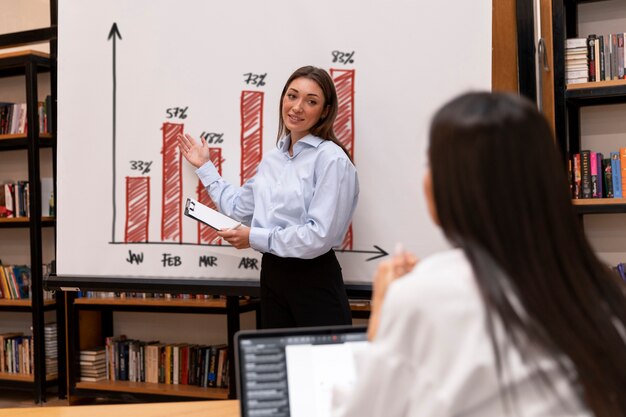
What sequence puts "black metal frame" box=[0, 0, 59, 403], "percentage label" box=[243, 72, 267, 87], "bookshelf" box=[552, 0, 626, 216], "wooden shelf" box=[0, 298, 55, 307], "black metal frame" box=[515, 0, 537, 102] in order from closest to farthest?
"black metal frame" box=[515, 0, 537, 102] → "percentage label" box=[243, 72, 267, 87] → "bookshelf" box=[552, 0, 626, 216] → "black metal frame" box=[0, 0, 59, 403] → "wooden shelf" box=[0, 298, 55, 307]

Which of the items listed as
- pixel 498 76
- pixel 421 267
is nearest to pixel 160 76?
pixel 498 76

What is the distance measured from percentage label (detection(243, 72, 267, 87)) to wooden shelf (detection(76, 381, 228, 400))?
227 centimetres

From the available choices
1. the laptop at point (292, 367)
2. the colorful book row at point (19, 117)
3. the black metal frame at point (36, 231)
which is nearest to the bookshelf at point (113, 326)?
the black metal frame at point (36, 231)

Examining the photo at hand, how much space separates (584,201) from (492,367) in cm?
309

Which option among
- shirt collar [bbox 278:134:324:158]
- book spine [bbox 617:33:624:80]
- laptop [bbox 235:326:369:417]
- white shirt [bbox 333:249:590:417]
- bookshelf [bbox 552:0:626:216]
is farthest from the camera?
book spine [bbox 617:33:624:80]

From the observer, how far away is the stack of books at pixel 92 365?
4.70 metres

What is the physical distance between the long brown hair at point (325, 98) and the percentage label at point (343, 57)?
0.20 feet

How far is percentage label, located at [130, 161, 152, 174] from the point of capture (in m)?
2.65

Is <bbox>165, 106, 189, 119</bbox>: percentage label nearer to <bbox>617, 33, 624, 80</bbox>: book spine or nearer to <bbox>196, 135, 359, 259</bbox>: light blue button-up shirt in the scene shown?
<bbox>196, 135, 359, 259</bbox>: light blue button-up shirt

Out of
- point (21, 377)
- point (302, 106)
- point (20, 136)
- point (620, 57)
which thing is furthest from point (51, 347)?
point (620, 57)

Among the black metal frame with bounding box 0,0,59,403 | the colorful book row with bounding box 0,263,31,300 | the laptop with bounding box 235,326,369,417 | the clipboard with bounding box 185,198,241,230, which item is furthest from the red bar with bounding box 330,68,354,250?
the colorful book row with bounding box 0,263,31,300

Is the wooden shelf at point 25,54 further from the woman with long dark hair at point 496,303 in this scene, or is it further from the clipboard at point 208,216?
the woman with long dark hair at point 496,303

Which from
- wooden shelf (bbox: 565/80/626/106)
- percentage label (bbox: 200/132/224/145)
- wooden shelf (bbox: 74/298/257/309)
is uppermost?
wooden shelf (bbox: 565/80/626/106)

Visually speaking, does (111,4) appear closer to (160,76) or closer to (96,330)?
(160,76)
